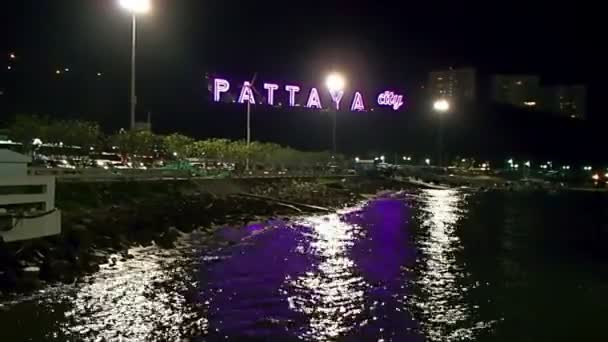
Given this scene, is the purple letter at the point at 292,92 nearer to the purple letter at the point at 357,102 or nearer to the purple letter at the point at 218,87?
the purple letter at the point at 218,87

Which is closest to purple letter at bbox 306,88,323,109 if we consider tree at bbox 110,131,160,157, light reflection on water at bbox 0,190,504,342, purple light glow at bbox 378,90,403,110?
purple light glow at bbox 378,90,403,110

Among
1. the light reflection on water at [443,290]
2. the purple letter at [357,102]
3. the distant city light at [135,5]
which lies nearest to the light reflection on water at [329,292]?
the light reflection on water at [443,290]

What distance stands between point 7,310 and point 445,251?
1791cm

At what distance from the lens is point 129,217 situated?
2570 centimetres

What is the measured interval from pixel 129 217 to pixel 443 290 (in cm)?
1397

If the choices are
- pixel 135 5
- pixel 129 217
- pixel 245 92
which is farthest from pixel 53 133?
pixel 245 92

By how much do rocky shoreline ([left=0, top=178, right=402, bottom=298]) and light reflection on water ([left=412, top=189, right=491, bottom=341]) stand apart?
29.2 feet

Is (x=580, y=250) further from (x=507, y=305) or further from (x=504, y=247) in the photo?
(x=507, y=305)

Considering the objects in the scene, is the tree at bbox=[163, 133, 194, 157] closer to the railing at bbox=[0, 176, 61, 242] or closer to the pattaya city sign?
the pattaya city sign

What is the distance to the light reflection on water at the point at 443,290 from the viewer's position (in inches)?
542

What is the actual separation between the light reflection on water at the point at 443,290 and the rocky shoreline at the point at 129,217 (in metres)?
8.90

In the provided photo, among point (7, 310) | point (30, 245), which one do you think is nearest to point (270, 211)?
point (30, 245)

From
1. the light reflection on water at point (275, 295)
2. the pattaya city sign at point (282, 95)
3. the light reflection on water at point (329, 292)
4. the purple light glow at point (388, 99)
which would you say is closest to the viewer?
the light reflection on water at point (275, 295)

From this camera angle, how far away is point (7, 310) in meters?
13.6
